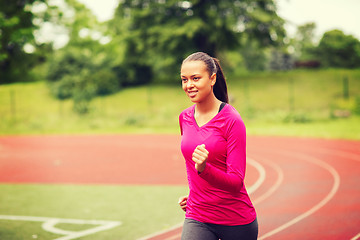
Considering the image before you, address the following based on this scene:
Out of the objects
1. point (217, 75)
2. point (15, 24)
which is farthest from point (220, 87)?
point (15, 24)

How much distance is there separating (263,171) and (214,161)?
27.9 feet

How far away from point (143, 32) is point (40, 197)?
82.1ft

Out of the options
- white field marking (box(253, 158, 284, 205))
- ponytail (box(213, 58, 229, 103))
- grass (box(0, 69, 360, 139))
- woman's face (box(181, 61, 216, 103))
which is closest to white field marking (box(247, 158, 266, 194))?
white field marking (box(253, 158, 284, 205))

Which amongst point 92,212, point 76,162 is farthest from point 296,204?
point 76,162

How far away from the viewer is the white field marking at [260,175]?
888 centimetres

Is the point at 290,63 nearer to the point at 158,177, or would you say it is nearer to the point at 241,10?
the point at 241,10

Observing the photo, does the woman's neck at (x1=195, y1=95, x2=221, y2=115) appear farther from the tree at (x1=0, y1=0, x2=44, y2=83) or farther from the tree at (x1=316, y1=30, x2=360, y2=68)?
the tree at (x1=316, y1=30, x2=360, y2=68)

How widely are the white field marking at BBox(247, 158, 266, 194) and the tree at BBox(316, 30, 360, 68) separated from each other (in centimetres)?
3966

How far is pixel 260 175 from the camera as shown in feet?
33.5

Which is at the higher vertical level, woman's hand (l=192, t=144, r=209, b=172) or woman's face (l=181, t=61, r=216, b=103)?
woman's face (l=181, t=61, r=216, b=103)

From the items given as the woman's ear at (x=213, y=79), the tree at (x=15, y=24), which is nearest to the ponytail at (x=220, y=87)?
the woman's ear at (x=213, y=79)

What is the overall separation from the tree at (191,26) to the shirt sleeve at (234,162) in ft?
88.7

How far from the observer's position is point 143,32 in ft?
106

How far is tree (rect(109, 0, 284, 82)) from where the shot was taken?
3020 centimetres
